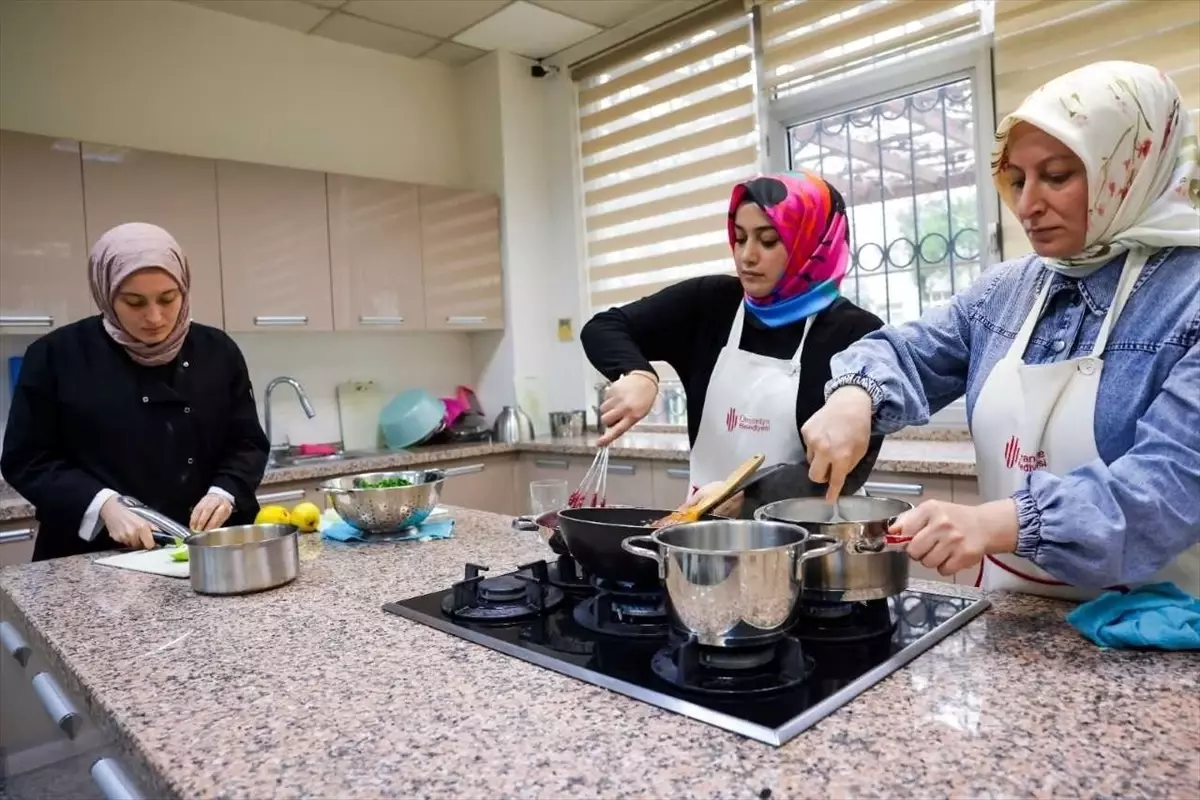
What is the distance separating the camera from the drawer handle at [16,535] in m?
2.34

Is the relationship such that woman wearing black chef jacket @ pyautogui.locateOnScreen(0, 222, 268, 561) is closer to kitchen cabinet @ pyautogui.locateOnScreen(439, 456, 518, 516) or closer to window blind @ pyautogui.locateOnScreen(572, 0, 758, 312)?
kitchen cabinet @ pyautogui.locateOnScreen(439, 456, 518, 516)

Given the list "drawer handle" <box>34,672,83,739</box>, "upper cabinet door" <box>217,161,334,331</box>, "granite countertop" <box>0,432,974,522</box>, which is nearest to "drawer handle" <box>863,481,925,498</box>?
"granite countertop" <box>0,432,974,522</box>

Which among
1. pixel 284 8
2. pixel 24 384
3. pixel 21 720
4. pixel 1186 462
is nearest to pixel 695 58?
pixel 284 8

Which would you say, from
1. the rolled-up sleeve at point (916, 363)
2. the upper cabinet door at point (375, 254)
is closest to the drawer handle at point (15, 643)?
the rolled-up sleeve at point (916, 363)

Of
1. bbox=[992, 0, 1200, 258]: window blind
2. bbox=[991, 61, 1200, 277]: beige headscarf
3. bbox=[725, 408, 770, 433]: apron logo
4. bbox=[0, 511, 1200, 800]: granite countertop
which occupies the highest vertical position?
bbox=[992, 0, 1200, 258]: window blind

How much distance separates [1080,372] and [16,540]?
2.67 meters

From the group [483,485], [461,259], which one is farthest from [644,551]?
[461,259]

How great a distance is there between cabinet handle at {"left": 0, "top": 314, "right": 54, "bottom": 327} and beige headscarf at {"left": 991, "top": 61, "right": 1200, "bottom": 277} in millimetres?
2825

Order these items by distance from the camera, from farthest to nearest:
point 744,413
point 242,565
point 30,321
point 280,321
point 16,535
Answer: point 280,321, point 30,321, point 16,535, point 744,413, point 242,565

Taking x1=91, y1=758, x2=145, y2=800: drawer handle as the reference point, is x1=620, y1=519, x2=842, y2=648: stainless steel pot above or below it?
above

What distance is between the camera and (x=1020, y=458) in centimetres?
101

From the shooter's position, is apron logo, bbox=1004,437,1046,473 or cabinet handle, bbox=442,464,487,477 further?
cabinet handle, bbox=442,464,487,477

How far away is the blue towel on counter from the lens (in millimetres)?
829

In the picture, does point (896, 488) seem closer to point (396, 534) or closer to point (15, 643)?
point (396, 534)
